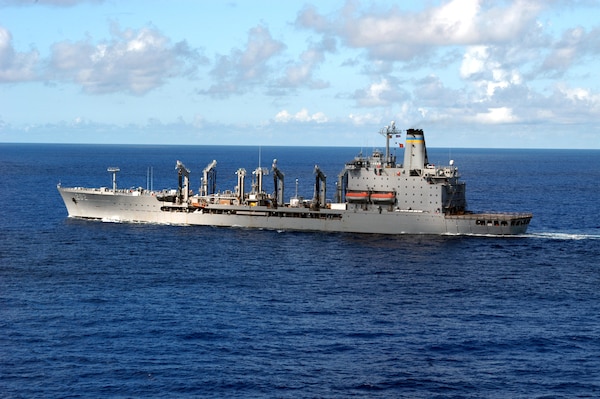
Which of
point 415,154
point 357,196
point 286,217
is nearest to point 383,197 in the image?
point 357,196

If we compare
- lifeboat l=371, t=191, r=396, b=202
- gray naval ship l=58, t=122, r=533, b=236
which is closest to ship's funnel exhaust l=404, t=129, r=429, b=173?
gray naval ship l=58, t=122, r=533, b=236

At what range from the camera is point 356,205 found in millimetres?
92875

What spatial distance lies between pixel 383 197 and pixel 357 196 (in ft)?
10.6

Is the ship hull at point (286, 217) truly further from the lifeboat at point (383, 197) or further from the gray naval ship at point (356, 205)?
the lifeboat at point (383, 197)

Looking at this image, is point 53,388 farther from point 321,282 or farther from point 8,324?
point 321,282

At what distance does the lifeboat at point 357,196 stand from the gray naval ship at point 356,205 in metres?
0.12

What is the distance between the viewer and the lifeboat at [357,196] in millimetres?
92750

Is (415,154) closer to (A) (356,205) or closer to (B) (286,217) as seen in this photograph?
(A) (356,205)

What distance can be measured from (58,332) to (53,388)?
9.42 meters

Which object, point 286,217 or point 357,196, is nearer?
point 357,196

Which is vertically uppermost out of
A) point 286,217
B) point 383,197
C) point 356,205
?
point 383,197

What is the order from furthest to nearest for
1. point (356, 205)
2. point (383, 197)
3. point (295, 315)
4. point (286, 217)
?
point (286, 217) → point (356, 205) → point (383, 197) → point (295, 315)

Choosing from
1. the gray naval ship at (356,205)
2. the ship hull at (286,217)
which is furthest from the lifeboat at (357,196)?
the ship hull at (286,217)

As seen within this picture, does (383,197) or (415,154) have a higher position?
(415,154)
